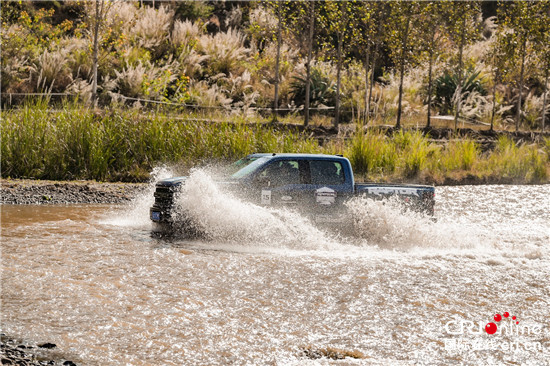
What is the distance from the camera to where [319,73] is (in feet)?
101

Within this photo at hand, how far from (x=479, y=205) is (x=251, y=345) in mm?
12210

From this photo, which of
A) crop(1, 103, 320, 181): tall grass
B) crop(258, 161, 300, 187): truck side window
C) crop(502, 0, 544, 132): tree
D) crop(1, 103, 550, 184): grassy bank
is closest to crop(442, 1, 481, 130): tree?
crop(502, 0, 544, 132): tree

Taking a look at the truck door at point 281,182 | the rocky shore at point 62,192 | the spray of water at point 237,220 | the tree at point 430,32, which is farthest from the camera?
the tree at point 430,32

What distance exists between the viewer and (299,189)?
11.3 meters

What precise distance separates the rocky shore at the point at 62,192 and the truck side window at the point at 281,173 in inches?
217

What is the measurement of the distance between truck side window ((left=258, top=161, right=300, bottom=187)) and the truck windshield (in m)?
0.15

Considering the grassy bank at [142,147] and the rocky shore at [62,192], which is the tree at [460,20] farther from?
the rocky shore at [62,192]

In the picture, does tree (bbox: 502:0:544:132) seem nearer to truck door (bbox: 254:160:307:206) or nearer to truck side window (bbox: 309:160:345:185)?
truck side window (bbox: 309:160:345:185)

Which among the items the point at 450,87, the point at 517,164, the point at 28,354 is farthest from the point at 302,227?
the point at 450,87

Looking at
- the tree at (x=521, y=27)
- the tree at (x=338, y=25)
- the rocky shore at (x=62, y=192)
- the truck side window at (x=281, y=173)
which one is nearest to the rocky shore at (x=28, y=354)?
the truck side window at (x=281, y=173)

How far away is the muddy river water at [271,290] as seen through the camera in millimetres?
6352

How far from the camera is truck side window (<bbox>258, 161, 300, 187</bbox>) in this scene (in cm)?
1135

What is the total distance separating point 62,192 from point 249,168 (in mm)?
5917

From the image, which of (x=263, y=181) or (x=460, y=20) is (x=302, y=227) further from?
(x=460, y=20)
